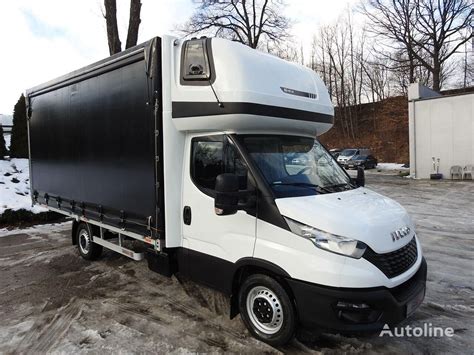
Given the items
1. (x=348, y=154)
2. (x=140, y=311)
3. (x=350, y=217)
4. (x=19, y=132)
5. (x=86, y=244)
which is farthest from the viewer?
(x=348, y=154)

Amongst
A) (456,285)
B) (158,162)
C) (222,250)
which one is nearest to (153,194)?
(158,162)

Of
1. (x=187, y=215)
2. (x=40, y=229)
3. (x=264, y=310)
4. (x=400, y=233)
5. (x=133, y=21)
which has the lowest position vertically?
(x=40, y=229)

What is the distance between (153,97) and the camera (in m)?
4.32

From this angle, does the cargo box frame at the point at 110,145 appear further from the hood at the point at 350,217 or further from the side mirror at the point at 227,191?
the hood at the point at 350,217

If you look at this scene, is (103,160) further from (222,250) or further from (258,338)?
(258,338)

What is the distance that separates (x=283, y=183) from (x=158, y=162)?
153cm

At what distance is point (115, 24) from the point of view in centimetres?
1306

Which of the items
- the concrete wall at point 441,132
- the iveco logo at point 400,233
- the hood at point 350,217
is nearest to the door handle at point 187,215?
the hood at point 350,217

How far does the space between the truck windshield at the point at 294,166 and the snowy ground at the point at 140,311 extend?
1.59m

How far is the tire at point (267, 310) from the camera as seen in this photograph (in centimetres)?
347

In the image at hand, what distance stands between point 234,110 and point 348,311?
2.17 m

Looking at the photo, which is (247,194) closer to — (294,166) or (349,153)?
(294,166)

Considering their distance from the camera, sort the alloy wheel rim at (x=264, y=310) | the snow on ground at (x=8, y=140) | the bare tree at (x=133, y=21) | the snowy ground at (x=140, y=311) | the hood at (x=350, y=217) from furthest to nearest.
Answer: the snow on ground at (x=8, y=140) → the bare tree at (x=133, y=21) → the snowy ground at (x=140, y=311) → the alloy wheel rim at (x=264, y=310) → the hood at (x=350, y=217)

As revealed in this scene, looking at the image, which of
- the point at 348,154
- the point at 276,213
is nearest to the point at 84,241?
the point at 276,213
